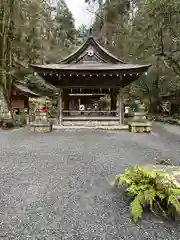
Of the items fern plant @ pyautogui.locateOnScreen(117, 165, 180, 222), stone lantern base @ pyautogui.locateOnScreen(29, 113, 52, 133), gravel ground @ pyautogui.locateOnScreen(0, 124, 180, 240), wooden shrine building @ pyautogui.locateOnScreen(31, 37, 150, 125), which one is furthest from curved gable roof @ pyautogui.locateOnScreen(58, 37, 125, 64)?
fern plant @ pyautogui.locateOnScreen(117, 165, 180, 222)

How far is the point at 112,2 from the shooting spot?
29969 millimetres

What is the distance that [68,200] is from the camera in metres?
4.12

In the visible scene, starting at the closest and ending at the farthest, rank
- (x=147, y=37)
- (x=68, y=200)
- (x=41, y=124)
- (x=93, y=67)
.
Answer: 1. (x=68, y=200)
2. (x=41, y=124)
3. (x=93, y=67)
4. (x=147, y=37)

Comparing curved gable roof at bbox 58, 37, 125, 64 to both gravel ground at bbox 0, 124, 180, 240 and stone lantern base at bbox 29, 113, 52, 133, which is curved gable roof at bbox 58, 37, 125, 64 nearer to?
stone lantern base at bbox 29, 113, 52, 133

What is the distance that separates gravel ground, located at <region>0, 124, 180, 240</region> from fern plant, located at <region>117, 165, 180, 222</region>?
7.2 inches

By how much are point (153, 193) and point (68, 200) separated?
1363mm

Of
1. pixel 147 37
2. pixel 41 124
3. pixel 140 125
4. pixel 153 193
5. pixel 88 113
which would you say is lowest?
pixel 153 193

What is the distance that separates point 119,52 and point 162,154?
79.7 ft

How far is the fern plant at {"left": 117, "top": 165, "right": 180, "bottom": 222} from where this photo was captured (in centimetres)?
348

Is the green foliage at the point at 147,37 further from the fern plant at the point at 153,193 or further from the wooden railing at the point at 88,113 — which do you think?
the fern plant at the point at 153,193

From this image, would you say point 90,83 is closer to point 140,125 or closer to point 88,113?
point 88,113

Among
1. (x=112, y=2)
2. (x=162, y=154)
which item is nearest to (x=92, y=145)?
(x=162, y=154)

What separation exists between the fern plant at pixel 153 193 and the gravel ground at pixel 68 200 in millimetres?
184

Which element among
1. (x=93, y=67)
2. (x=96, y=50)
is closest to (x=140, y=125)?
(x=93, y=67)
